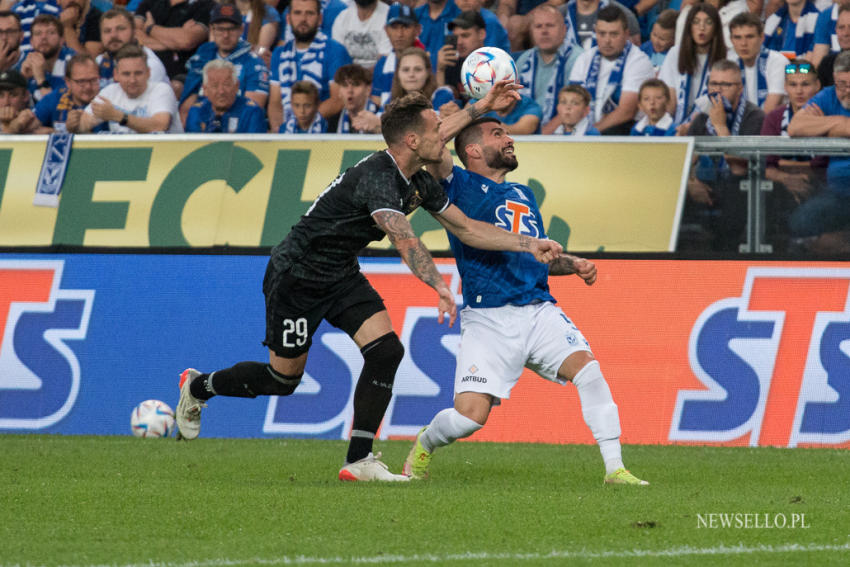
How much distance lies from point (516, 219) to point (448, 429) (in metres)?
1.32

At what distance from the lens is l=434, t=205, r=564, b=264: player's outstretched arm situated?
24.3ft

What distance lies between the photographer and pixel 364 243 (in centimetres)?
792

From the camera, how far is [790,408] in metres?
10.3

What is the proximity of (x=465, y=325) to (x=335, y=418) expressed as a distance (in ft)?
11.0

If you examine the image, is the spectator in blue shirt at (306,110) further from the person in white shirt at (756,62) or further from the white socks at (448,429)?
the white socks at (448,429)

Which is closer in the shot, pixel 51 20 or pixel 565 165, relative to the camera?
pixel 565 165

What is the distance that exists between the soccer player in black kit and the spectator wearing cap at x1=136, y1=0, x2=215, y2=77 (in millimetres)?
7114

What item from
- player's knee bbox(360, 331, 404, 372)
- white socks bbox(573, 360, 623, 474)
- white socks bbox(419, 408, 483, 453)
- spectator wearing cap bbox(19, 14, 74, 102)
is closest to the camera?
white socks bbox(573, 360, 623, 474)

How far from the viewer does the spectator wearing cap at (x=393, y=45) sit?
1290 cm

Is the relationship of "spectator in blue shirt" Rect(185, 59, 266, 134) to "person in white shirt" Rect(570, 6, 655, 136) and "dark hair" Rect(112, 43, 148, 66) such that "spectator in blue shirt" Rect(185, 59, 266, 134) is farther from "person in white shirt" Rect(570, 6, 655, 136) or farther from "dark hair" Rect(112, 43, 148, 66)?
"person in white shirt" Rect(570, 6, 655, 136)

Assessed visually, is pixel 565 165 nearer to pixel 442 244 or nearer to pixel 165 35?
pixel 442 244

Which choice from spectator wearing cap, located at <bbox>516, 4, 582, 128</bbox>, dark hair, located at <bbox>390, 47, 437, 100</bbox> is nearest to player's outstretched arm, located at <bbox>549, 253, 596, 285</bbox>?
dark hair, located at <bbox>390, 47, 437, 100</bbox>

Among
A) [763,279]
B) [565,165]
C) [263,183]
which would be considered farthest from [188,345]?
[763,279]

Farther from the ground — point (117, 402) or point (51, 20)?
point (51, 20)
